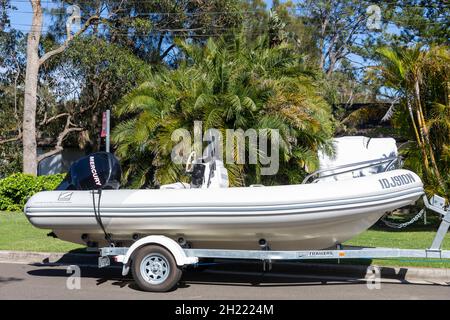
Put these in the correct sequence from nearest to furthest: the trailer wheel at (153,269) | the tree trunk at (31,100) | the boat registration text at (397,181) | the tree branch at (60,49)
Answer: the boat registration text at (397,181) < the trailer wheel at (153,269) < the tree trunk at (31,100) < the tree branch at (60,49)

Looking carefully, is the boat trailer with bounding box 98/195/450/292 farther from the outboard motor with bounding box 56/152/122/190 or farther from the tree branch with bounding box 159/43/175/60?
the tree branch with bounding box 159/43/175/60

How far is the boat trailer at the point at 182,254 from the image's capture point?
306 inches

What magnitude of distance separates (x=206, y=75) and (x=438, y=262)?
318 inches

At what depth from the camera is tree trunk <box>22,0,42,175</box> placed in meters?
24.2

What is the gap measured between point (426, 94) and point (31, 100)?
16.3 metres

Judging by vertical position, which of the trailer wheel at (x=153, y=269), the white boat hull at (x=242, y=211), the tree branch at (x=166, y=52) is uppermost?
the tree branch at (x=166, y=52)

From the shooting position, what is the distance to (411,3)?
27.0m

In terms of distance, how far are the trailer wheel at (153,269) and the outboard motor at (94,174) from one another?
48.5 inches

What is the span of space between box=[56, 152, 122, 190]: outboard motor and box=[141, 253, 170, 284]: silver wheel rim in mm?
1325

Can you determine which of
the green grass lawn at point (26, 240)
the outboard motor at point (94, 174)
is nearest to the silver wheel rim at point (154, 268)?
the outboard motor at point (94, 174)

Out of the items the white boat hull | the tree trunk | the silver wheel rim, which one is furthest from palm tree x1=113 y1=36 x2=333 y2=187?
the tree trunk

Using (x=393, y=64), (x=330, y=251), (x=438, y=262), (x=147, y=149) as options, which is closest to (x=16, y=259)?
(x=147, y=149)

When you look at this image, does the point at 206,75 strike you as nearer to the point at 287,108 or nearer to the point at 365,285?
the point at 287,108

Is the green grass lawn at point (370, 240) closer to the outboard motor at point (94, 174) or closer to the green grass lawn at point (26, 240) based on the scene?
the green grass lawn at point (26, 240)
